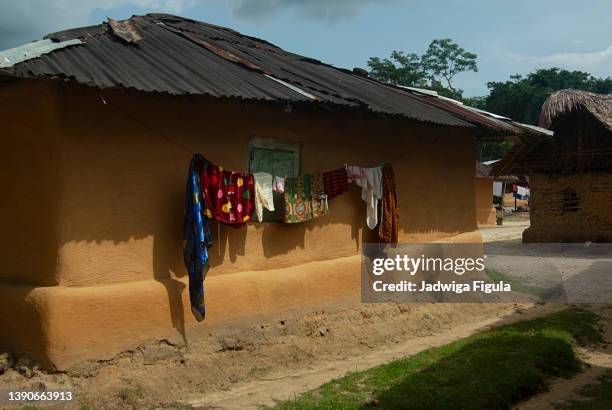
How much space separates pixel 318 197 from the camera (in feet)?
22.2

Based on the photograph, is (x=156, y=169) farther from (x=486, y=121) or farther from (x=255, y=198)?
(x=486, y=121)

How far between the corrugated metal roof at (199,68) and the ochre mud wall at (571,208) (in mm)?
9441

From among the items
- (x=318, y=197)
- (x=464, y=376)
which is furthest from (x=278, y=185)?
(x=464, y=376)

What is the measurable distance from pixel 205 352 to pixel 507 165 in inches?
563

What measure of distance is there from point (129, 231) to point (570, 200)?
14798mm

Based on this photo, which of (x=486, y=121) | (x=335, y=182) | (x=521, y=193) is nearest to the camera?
(x=335, y=182)

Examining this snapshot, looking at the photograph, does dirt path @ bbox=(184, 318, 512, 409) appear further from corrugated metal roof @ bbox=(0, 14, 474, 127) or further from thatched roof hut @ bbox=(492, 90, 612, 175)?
thatched roof hut @ bbox=(492, 90, 612, 175)

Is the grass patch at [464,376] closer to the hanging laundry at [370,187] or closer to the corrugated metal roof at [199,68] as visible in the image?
the hanging laundry at [370,187]

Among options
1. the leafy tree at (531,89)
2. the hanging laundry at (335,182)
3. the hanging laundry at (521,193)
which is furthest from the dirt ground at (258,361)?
the leafy tree at (531,89)

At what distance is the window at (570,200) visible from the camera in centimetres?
1635

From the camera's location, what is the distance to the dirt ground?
4699mm

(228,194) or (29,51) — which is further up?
(29,51)

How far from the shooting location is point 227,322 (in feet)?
18.9

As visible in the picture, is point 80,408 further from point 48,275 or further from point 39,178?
point 39,178
